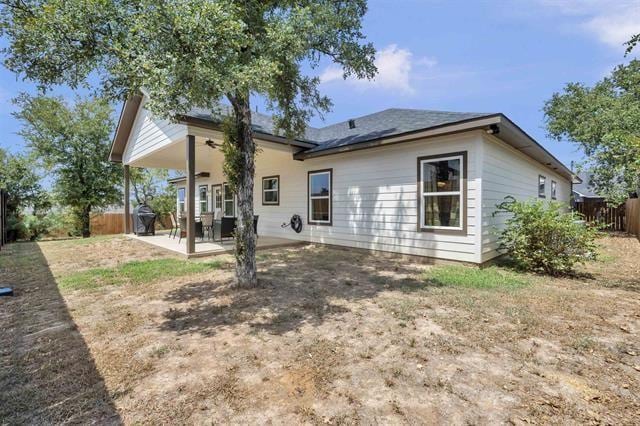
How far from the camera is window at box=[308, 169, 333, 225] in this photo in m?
8.57

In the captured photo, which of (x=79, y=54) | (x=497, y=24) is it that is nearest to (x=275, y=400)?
(x=79, y=54)

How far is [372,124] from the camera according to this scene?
29.0 feet

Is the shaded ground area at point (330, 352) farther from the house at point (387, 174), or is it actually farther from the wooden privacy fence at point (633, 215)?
the wooden privacy fence at point (633, 215)

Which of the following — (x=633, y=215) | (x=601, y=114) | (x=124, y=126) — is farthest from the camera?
(x=601, y=114)

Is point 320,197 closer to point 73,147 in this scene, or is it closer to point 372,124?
point 372,124

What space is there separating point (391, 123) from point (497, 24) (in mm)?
3534

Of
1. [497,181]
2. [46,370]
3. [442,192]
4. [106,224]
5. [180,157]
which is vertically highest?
[180,157]

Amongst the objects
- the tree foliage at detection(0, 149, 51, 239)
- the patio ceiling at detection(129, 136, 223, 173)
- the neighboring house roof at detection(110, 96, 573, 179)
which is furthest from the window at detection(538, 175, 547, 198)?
the tree foliage at detection(0, 149, 51, 239)

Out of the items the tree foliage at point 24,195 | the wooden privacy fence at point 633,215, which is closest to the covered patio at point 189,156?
the tree foliage at point 24,195

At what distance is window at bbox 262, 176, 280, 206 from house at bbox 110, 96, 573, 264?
36 millimetres

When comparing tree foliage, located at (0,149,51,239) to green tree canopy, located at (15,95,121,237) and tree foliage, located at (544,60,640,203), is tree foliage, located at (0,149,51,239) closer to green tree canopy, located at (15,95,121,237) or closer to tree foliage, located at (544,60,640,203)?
green tree canopy, located at (15,95,121,237)

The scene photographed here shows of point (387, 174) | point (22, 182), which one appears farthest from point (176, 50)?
point (22, 182)

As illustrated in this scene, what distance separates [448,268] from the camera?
5820 mm

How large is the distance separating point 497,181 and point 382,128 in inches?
118
